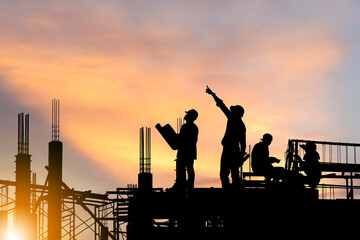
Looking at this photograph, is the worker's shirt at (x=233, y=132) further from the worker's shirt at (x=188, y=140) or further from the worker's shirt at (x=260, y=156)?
the worker's shirt at (x=260, y=156)

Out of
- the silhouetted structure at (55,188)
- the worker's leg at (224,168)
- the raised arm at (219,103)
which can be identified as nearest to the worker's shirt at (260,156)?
the worker's leg at (224,168)

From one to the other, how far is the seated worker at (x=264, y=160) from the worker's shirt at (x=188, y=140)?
2125mm

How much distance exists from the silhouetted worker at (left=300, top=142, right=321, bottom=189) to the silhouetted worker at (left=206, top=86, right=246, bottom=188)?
3023mm

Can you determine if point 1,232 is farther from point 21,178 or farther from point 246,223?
point 246,223

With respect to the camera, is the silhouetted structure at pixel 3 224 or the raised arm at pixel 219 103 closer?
the raised arm at pixel 219 103

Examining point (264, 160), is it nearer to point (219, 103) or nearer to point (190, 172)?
point (190, 172)

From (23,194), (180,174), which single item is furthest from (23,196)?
(180,174)

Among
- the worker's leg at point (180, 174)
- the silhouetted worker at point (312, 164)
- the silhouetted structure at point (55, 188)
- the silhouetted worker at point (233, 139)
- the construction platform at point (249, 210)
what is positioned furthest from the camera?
the silhouetted structure at point (55, 188)

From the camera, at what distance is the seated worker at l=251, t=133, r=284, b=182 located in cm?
2094

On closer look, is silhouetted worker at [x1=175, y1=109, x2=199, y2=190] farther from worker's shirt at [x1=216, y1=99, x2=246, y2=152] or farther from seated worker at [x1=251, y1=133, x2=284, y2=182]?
seated worker at [x1=251, y1=133, x2=284, y2=182]

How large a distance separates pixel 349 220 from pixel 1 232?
26.4m

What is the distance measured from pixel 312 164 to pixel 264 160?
1702 mm

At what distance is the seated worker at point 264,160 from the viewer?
68.7 ft

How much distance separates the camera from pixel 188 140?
1966 centimetres
